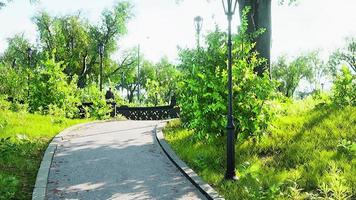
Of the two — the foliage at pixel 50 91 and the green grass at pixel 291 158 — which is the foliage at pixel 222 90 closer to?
the green grass at pixel 291 158

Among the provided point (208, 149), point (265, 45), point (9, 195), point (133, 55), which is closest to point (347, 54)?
point (133, 55)

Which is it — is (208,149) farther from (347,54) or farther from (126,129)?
(347,54)

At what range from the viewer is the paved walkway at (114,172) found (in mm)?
7246

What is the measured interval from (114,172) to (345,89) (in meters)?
7.35

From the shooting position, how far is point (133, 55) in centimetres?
6203

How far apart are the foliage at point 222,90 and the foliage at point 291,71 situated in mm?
71705

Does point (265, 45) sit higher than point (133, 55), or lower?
lower

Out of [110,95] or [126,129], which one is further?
[110,95]

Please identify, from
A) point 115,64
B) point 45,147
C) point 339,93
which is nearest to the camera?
point 45,147

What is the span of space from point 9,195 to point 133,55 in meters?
56.3

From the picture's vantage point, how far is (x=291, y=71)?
80.9m

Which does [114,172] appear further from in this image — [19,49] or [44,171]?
[19,49]

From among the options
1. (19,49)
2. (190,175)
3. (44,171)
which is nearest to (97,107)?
(44,171)

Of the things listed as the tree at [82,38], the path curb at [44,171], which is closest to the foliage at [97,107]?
the path curb at [44,171]
